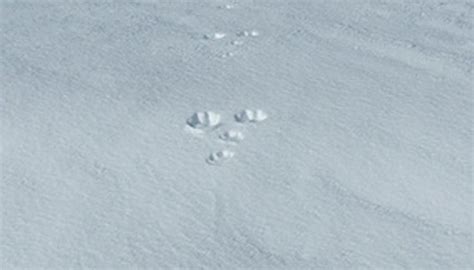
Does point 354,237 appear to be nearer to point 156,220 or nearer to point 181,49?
point 156,220

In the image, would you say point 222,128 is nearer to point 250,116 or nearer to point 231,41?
point 250,116

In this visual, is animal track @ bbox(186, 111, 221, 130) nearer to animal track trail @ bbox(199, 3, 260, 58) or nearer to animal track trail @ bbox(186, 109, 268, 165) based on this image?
animal track trail @ bbox(186, 109, 268, 165)

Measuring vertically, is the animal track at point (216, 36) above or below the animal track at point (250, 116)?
below

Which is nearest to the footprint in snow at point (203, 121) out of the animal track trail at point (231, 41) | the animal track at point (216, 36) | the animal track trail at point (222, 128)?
the animal track trail at point (222, 128)

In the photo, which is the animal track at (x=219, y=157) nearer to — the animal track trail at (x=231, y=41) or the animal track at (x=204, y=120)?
the animal track at (x=204, y=120)

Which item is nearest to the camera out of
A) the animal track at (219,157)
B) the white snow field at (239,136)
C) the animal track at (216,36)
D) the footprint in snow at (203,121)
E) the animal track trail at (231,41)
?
the white snow field at (239,136)

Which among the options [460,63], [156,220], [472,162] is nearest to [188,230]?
[156,220]

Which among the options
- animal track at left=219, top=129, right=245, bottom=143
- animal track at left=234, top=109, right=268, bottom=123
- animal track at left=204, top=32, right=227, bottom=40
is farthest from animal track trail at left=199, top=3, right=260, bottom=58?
animal track at left=219, top=129, right=245, bottom=143
